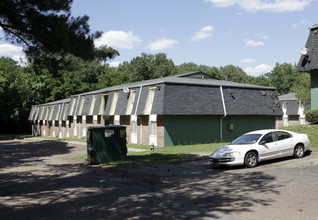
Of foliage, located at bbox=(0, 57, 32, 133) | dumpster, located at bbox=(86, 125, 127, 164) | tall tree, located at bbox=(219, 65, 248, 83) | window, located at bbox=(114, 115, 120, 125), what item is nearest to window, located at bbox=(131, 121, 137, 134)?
window, located at bbox=(114, 115, 120, 125)

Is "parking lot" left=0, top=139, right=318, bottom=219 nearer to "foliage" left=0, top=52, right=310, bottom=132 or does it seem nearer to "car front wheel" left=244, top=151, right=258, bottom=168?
"car front wheel" left=244, top=151, right=258, bottom=168

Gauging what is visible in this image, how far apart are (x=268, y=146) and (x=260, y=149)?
0.46 metres

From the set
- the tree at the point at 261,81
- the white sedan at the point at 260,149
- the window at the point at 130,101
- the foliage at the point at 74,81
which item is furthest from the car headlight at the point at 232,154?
the tree at the point at 261,81

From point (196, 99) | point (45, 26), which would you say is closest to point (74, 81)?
point (196, 99)

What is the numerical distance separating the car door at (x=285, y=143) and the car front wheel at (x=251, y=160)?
1.34 m

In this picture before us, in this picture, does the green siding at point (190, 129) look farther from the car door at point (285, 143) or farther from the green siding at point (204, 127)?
the car door at point (285, 143)

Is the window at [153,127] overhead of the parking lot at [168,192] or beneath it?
overhead

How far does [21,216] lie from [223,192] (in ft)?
16.5

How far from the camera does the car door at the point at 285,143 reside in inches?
539

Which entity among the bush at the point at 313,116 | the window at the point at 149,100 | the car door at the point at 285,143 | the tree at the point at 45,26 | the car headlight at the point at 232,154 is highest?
the tree at the point at 45,26

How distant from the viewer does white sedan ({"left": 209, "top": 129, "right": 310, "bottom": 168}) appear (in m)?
12.8

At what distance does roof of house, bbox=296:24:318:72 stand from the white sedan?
7689 mm

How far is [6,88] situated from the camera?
55188 millimetres

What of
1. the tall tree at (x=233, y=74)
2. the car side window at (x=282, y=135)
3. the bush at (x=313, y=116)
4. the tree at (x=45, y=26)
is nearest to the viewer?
the tree at (x=45, y=26)
